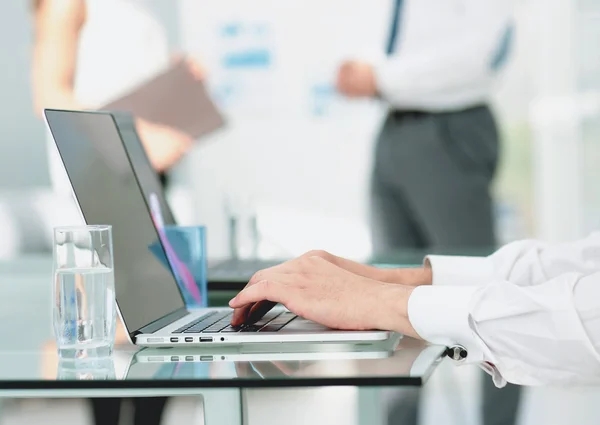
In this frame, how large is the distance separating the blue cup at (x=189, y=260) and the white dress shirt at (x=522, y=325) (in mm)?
447

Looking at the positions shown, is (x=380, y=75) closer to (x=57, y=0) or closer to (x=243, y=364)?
(x=57, y=0)

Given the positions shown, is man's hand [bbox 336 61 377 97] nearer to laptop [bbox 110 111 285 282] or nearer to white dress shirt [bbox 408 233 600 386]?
laptop [bbox 110 111 285 282]

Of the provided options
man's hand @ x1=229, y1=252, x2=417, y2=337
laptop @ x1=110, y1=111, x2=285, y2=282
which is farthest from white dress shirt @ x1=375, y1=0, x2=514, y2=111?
man's hand @ x1=229, y1=252, x2=417, y2=337

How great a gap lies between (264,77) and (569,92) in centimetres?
153

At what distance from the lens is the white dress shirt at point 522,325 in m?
0.97

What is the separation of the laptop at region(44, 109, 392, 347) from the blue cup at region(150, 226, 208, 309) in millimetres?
57

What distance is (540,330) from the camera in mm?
978

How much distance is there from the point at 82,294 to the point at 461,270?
0.55m

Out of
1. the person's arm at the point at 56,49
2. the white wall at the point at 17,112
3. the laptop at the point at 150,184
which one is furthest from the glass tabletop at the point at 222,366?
the white wall at the point at 17,112

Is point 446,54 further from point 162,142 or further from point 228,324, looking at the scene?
point 228,324

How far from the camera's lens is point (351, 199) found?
4918 millimetres

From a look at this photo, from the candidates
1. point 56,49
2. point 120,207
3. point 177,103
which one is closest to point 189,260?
point 120,207

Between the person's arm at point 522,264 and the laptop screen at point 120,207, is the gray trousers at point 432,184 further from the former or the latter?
the laptop screen at point 120,207

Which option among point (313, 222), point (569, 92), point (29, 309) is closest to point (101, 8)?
point (313, 222)
